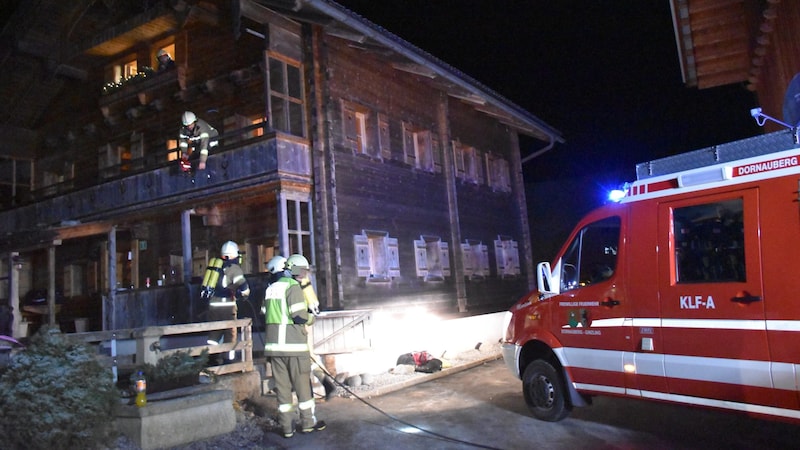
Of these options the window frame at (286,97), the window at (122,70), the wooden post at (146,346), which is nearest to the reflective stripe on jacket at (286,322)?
the wooden post at (146,346)

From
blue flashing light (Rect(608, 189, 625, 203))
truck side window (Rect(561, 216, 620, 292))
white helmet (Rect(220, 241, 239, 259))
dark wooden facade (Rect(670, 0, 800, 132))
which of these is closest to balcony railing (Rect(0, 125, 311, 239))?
white helmet (Rect(220, 241, 239, 259))

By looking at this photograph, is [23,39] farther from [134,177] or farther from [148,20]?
[134,177]

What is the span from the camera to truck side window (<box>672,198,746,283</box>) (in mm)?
5148

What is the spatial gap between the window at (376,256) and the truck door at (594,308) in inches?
275

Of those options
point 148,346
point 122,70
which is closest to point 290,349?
point 148,346

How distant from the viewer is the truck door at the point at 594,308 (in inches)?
236

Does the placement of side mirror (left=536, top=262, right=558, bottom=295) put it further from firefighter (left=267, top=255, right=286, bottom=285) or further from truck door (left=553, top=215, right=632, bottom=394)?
firefighter (left=267, top=255, right=286, bottom=285)

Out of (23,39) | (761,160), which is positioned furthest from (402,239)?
(23,39)

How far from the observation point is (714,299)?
5191mm

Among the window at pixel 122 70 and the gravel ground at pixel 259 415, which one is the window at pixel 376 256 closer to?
the gravel ground at pixel 259 415

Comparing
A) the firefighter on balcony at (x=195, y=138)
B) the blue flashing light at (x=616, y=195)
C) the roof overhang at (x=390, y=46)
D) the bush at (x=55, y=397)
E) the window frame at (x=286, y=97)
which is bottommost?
the bush at (x=55, y=397)

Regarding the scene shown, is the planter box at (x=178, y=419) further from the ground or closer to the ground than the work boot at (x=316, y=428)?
further from the ground

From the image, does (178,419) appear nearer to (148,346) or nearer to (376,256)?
(148,346)

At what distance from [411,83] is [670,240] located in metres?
11.5
